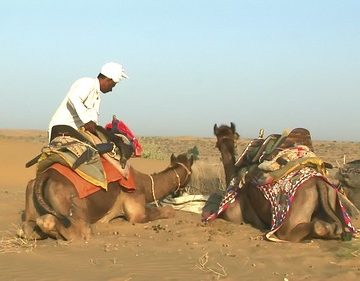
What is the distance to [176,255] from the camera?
21.8ft

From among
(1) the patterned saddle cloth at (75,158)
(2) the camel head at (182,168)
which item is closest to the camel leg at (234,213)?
(2) the camel head at (182,168)

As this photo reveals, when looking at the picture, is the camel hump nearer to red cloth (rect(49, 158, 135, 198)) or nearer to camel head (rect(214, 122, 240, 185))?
camel head (rect(214, 122, 240, 185))

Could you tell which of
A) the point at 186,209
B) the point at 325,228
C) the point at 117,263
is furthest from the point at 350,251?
the point at 186,209

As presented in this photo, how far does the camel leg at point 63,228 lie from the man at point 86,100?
54.9 inches

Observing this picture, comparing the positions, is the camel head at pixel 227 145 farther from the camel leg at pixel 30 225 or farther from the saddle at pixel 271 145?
the camel leg at pixel 30 225

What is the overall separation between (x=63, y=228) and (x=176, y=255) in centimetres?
146

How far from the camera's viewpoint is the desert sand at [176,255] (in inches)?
226

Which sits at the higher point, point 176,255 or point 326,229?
Result: point 326,229

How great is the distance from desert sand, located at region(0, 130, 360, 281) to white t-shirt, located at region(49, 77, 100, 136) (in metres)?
1.44

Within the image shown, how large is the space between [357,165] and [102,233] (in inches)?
154

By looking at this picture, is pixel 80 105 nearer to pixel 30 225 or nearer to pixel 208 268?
pixel 30 225

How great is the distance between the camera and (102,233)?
790 cm

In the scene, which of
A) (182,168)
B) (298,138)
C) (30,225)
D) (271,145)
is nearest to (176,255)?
(30,225)

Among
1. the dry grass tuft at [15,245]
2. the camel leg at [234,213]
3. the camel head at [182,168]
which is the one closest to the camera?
the dry grass tuft at [15,245]
